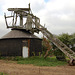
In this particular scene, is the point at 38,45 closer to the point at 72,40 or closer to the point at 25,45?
the point at 25,45

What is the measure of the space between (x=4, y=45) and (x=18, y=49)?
9.50ft

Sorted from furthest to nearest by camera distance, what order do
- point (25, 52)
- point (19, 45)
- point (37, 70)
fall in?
point (19, 45)
point (25, 52)
point (37, 70)

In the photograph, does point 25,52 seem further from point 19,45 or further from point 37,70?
point 37,70

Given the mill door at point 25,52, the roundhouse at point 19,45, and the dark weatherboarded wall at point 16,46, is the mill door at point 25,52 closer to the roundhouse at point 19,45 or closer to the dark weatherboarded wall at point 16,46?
the roundhouse at point 19,45

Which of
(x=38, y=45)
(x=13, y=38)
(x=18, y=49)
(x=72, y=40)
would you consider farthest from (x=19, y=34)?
(x=72, y=40)

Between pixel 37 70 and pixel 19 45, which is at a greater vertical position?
pixel 19 45

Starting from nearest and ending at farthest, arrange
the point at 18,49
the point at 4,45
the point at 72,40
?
1. the point at 72,40
2. the point at 18,49
3. the point at 4,45

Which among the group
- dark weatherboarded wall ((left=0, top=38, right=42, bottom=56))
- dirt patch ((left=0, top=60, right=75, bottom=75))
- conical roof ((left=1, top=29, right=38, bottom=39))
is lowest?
dirt patch ((left=0, top=60, right=75, bottom=75))

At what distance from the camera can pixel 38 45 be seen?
2045 cm

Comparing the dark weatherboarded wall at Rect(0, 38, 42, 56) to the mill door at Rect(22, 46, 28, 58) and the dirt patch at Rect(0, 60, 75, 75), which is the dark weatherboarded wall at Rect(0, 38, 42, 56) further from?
the dirt patch at Rect(0, 60, 75, 75)

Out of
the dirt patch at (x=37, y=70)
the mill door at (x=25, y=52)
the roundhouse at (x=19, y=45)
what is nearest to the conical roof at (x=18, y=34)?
the roundhouse at (x=19, y=45)

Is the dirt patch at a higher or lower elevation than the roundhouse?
lower

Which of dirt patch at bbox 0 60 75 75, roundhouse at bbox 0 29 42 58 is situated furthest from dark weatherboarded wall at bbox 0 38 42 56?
dirt patch at bbox 0 60 75 75

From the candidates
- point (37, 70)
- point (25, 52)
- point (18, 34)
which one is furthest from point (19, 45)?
point (37, 70)
